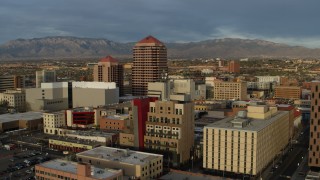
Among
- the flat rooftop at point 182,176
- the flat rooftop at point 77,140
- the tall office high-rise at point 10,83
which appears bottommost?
the flat rooftop at point 182,176

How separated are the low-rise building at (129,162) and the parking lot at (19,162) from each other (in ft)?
32.2

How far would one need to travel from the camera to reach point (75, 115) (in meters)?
81.8

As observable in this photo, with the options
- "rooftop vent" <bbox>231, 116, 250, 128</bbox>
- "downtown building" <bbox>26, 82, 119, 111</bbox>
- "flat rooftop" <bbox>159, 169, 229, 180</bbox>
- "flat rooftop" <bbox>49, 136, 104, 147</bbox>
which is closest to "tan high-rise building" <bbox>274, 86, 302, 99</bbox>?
"downtown building" <bbox>26, 82, 119, 111</bbox>

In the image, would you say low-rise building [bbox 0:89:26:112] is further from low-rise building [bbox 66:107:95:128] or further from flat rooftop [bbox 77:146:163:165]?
flat rooftop [bbox 77:146:163:165]

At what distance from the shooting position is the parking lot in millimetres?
52844

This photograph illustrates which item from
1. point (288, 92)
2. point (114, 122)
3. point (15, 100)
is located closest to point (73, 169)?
point (114, 122)

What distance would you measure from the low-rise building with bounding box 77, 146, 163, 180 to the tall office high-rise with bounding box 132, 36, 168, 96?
242 feet

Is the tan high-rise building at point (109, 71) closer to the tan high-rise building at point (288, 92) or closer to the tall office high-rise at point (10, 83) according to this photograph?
the tall office high-rise at point (10, 83)

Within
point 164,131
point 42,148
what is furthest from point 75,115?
point 164,131

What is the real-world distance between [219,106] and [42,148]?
45953 mm

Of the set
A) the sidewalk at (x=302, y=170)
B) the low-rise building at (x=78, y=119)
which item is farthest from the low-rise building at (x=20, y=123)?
the sidewalk at (x=302, y=170)

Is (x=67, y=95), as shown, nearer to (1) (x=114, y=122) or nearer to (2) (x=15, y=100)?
(2) (x=15, y=100)

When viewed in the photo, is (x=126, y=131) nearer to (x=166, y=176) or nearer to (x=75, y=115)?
(x=166, y=176)

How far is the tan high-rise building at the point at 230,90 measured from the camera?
122 metres
